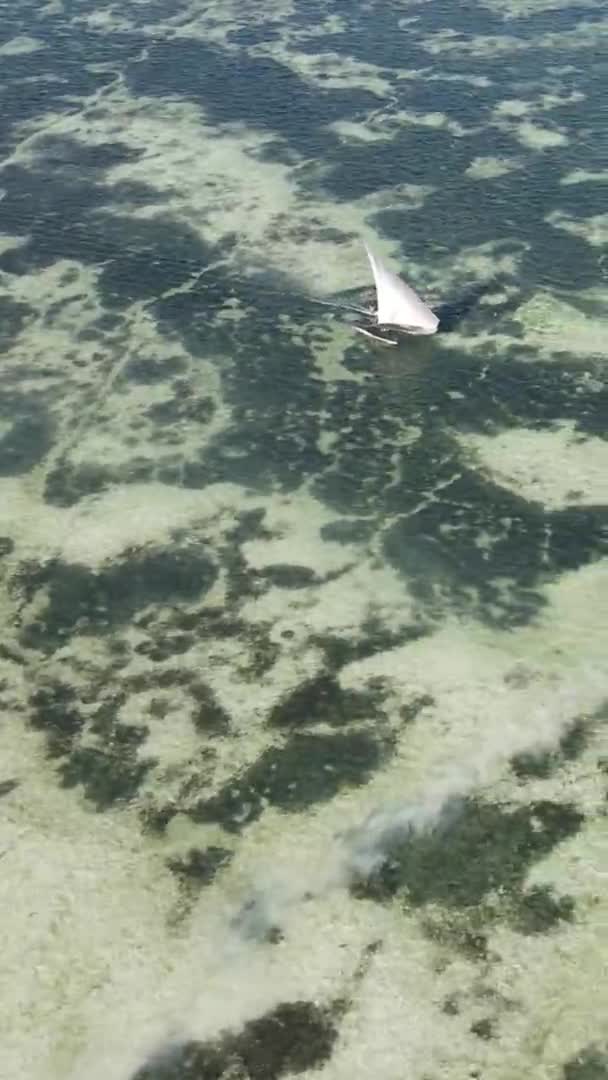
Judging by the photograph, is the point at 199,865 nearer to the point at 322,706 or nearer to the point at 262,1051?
the point at 262,1051

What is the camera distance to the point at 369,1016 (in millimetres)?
30453

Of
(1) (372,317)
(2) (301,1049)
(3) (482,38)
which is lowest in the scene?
(2) (301,1049)

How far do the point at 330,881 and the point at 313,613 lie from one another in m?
11.6

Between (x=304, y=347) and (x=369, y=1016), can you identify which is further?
(x=304, y=347)

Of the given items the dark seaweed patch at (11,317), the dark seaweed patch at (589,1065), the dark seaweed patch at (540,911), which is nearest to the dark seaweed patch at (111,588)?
the dark seaweed patch at (540,911)

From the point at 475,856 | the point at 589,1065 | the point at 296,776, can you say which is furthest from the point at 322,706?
the point at 589,1065

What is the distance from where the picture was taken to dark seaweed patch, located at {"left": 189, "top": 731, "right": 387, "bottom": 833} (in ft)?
119

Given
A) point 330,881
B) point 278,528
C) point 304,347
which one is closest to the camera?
point 330,881

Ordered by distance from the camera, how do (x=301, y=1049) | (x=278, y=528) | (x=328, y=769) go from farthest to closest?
1. (x=278, y=528)
2. (x=328, y=769)
3. (x=301, y=1049)

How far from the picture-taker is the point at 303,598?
4381 cm

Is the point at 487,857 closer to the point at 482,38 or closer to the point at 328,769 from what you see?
the point at 328,769

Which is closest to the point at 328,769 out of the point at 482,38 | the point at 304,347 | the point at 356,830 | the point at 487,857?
the point at 356,830

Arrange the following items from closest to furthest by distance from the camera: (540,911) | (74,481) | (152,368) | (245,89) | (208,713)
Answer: (540,911), (208,713), (74,481), (152,368), (245,89)

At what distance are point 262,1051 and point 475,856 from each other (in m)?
8.65
